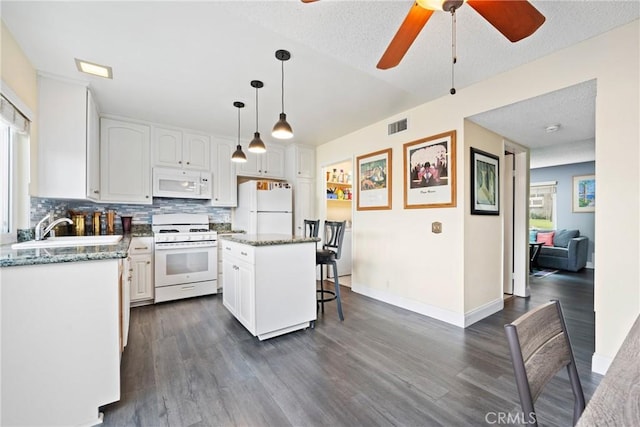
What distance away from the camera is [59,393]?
1386 mm

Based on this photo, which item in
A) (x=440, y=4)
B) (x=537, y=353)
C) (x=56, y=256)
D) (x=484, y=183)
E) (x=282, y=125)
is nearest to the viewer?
(x=537, y=353)

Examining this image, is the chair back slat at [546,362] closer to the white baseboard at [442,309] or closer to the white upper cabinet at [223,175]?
the white baseboard at [442,309]

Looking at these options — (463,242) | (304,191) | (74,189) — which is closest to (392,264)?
(463,242)

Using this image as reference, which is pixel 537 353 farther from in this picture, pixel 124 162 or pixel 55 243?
pixel 124 162

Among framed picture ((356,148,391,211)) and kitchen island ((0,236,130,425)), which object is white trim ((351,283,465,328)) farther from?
kitchen island ((0,236,130,425))

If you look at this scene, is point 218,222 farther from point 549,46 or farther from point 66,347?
Result: point 549,46

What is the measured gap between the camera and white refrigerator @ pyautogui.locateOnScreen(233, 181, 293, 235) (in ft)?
13.3

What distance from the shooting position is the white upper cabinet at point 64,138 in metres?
2.46

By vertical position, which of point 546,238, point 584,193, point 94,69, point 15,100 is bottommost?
point 546,238

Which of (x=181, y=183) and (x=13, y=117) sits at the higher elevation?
(x=13, y=117)

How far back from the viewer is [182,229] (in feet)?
13.2

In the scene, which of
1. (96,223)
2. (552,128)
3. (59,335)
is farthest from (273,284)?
(552,128)

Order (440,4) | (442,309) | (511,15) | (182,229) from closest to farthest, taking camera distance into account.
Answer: (440,4)
(511,15)
(442,309)
(182,229)

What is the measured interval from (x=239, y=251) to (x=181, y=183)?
1890 millimetres
